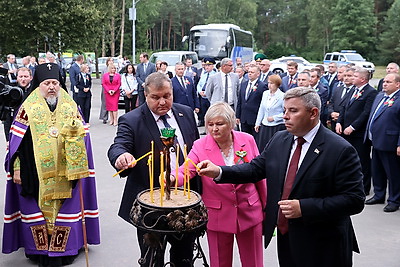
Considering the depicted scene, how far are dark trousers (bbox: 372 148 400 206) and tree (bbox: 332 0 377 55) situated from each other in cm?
5287

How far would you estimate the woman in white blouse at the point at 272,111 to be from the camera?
7906 mm

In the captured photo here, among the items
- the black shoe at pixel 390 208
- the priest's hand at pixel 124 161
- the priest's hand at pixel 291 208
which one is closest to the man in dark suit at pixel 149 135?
the priest's hand at pixel 124 161

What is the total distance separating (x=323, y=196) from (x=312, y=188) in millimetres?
100

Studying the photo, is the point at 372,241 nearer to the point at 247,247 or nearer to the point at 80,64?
the point at 247,247

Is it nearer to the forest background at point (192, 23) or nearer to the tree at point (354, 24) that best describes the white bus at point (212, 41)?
the forest background at point (192, 23)

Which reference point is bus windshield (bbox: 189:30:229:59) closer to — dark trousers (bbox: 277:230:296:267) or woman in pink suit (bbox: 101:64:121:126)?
woman in pink suit (bbox: 101:64:121:126)

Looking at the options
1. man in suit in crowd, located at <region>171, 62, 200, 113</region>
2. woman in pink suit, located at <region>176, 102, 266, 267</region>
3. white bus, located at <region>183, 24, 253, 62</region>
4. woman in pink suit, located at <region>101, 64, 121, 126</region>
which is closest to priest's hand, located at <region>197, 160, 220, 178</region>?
woman in pink suit, located at <region>176, 102, 266, 267</region>

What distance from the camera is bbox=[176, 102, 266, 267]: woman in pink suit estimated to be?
3.68m

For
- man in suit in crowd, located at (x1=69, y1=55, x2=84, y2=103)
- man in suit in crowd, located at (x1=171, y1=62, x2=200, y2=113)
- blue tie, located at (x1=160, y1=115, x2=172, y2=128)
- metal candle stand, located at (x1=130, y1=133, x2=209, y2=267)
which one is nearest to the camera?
metal candle stand, located at (x1=130, y1=133, x2=209, y2=267)

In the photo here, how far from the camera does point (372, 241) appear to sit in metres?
5.77

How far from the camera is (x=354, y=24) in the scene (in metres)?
57.2

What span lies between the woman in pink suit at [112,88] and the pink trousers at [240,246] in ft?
34.8

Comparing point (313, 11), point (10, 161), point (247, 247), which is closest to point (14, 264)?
point (10, 161)

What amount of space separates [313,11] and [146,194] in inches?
2638
